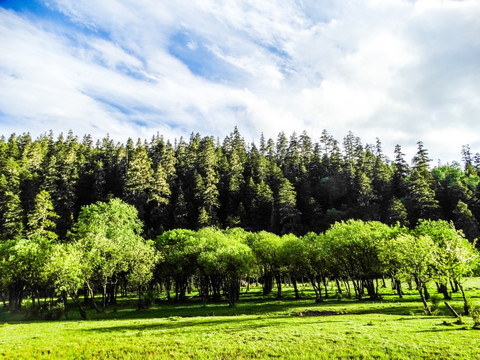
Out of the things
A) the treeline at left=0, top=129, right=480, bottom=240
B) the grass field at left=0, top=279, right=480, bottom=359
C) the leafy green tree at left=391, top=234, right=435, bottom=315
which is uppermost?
the treeline at left=0, top=129, right=480, bottom=240

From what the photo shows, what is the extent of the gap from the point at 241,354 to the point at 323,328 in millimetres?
10888

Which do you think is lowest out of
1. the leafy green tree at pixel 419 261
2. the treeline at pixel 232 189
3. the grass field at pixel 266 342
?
the grass field at pixel 266 342

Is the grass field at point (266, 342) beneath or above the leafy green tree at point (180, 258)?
beneath

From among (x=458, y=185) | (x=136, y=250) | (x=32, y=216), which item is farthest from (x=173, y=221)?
(x=458, y=185)

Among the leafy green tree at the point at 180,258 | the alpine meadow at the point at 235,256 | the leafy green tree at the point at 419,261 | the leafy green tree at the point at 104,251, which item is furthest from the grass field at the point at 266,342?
the leafy green tree at the point at 180,258

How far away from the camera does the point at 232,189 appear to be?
12744 cm

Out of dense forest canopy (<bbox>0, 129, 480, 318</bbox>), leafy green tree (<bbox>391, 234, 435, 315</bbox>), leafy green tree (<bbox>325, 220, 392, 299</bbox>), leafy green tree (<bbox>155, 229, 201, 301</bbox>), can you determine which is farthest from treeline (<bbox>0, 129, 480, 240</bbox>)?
leafy green tree (<bbox>391, 234, 435, 315</bbox>)

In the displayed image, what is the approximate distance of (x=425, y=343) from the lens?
1798 centimetres

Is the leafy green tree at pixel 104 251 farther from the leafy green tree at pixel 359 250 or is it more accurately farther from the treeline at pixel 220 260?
the leafy green tree at pixel 359 250

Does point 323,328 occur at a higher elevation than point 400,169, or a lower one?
lower

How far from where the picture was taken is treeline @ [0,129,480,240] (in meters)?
104

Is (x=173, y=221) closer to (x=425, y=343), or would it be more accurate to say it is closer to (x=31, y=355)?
(x=31, y=355)

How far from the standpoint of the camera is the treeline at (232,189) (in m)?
Result: 104

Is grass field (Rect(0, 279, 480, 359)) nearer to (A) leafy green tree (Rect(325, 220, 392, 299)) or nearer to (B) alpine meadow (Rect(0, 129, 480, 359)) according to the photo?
(B) alpine meadow (Rect(0, 129, 480, 359))
